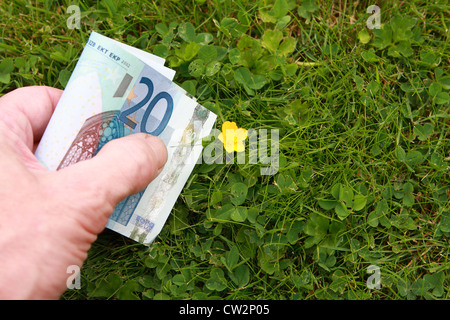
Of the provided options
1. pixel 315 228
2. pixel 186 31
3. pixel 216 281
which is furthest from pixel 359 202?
pixel 186 31

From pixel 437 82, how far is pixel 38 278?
2299mm

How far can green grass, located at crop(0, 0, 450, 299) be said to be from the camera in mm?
2018

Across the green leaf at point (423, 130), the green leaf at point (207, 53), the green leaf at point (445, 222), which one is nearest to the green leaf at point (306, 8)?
the green leaf at point (207, 53)

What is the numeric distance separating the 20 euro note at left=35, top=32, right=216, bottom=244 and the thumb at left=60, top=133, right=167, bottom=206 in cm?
34

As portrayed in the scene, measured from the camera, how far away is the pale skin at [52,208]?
54.2 inches

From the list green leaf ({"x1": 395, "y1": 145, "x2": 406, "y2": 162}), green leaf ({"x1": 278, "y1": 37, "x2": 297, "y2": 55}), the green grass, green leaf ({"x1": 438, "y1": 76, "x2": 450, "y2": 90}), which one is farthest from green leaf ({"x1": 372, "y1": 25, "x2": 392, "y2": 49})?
green leaf ({"x1": 395, "y1": 145, "x2": 406, "y2": 162})

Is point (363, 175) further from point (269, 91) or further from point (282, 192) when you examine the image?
point (269, 91)

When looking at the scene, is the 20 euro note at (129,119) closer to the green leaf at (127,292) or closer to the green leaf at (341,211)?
the green leaf at (127,292)

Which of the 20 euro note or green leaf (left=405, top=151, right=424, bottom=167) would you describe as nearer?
the 20 euro note

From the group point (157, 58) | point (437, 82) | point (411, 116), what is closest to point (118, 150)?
point (157, 58)

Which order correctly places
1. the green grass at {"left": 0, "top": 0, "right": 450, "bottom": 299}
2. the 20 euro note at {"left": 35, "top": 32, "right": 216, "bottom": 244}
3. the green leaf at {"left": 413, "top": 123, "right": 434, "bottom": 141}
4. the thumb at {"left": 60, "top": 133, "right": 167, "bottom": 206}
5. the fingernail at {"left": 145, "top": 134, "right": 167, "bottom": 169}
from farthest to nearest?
the green leaf at {"left": 413, "top": 123, "right": 434, "bottom": 141} → the green grass at {"left": 0, "top": 0, "right": 450, "bottom": 299} → the 20 euro note at {"left": 35, "top": 32, "right": 216, "bottom": 244} → the fingernail at {"left": 145, "top": 134, "right": 167, "bottom": 169} → the thumb at {"left": 60, "top": 133, "right": 167, "bottom": 206}

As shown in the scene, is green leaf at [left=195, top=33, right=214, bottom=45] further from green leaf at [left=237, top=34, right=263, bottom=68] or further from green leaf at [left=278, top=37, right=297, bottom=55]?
green leaf at [left=278, top=37, right=297, bottom=55]

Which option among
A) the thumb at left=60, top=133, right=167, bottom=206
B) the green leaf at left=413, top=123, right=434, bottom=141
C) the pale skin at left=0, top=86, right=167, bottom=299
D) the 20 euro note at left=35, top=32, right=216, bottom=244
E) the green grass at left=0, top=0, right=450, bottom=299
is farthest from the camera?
the green leaf at left=413, top=123, right=434, bottom=141
